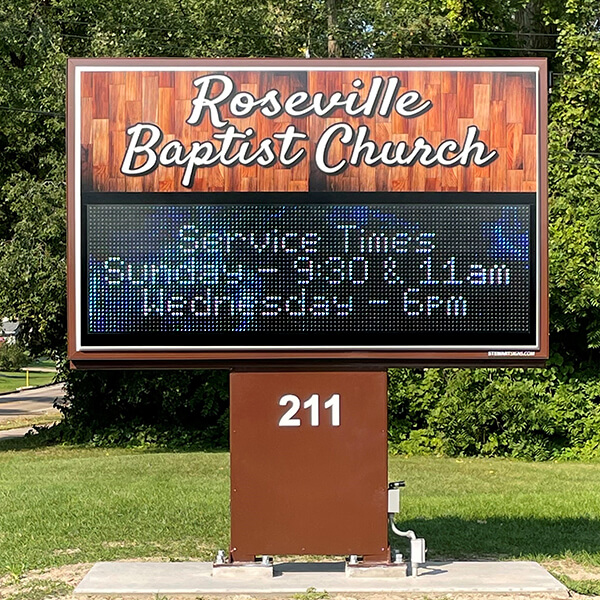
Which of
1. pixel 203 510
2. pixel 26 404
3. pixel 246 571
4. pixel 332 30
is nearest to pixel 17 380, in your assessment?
pixel 26 404

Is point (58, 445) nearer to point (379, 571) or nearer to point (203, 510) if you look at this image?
point (203, 510)

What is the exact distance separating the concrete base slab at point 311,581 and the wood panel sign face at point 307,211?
169 centimetres

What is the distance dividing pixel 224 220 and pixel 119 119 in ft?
3.70

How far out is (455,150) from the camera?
28.3 feet

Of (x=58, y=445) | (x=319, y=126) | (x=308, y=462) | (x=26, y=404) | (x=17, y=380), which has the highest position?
(x=319, y=126)

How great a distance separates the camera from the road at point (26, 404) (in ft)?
100

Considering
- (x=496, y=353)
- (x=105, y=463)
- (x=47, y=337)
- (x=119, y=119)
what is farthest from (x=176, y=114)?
(x=47, y=337)

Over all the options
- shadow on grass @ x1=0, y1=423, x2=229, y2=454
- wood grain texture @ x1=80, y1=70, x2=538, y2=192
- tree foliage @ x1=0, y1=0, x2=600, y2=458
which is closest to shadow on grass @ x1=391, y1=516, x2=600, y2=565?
wood grain texture @ x1=80, y1=70, x2=538, y2=192

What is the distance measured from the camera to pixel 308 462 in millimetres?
8758

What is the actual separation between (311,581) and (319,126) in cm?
346

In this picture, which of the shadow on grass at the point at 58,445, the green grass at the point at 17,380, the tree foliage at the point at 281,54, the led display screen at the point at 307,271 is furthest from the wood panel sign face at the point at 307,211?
the green grass at the point at 17,380

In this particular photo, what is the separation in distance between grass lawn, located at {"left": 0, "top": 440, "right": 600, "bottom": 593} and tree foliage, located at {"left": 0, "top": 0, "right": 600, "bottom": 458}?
4.93 feet

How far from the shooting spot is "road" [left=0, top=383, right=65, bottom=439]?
3049 centimetres

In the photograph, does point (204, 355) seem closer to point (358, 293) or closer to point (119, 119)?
point (358, 293)
